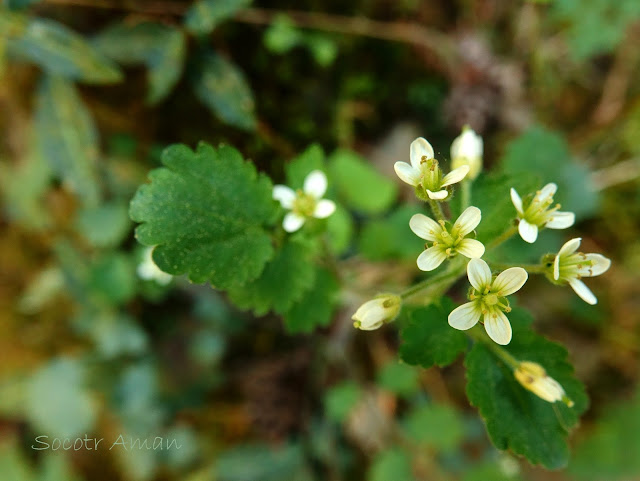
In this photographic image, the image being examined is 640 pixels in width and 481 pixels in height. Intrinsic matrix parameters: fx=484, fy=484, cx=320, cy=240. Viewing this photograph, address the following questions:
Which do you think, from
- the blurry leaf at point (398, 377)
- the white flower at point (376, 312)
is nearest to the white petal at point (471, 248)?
the white flower at point (376, 312)

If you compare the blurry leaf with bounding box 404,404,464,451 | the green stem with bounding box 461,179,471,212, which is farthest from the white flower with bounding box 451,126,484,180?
the blurry leaf with bounding box 404,404,464,451

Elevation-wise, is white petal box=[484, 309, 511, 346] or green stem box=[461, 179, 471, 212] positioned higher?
green stem box=[461, 179, 471, 212]

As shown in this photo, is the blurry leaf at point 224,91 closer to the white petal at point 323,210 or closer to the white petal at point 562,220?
the white petal at point 323,210

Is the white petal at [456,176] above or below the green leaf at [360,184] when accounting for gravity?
below

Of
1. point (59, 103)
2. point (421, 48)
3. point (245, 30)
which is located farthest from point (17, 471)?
point (421, 48)

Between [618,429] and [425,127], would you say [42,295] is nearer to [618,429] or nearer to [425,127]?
[425,127]

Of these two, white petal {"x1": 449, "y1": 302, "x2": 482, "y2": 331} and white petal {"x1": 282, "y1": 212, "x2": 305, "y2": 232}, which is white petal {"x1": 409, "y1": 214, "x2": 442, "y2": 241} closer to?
white petal {"x1": 449, "y1": 302, "x2": 482, "y2": 331}

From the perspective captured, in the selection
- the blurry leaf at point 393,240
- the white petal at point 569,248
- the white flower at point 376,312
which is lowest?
the white petal at point 569,248
